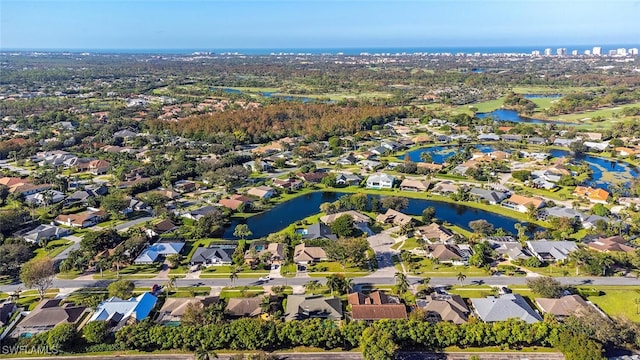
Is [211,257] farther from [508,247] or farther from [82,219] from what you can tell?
[508,247]

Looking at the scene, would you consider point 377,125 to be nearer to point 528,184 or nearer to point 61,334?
point 528,184

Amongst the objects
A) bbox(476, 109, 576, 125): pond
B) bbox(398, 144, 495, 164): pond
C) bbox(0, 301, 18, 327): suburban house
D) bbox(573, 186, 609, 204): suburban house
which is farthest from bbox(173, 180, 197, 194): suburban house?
bbox(476, 109, 576, 125): pond

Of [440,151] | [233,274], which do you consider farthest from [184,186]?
[440,151]

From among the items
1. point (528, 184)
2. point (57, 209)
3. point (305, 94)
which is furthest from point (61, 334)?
point (305, 94)

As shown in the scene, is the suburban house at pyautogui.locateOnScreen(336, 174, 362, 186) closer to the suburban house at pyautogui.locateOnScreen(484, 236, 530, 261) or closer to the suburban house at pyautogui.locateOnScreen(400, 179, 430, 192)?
the suburban house at pyautogui.locateOnScreen(400, 179, 430, 192)

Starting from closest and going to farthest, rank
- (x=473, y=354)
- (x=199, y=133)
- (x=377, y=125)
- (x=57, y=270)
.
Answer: (x=473, y=354) → (x=57, y=270) → (x=199, y=133) → (x=377, y=125)

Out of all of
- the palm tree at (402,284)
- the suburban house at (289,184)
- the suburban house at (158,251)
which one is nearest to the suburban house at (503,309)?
the palm tree at (402,284)

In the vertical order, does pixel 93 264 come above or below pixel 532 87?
below

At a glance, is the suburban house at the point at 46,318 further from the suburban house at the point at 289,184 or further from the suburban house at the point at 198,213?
the suburban house at the point at 289,184
